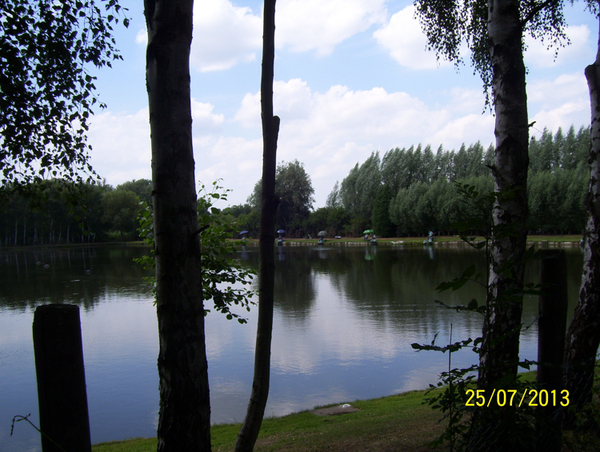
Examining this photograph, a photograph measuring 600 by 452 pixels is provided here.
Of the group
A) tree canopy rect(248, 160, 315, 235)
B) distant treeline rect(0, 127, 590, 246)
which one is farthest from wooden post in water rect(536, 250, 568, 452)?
tree canopy rect(248, 160, 315, 235)

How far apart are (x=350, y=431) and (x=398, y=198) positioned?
6385 cm

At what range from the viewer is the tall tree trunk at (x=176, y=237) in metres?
A: 2.15

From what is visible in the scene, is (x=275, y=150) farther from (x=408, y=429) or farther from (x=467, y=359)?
(x=467, y=359)

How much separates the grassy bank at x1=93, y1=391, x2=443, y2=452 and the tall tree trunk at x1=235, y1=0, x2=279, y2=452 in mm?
1809

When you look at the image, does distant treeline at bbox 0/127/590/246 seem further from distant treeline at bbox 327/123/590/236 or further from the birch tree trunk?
the birch tree trunk

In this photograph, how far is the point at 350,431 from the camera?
227 inches

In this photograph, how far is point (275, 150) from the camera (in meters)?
2.91

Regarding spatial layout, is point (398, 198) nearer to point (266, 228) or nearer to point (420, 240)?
point (420, 240)

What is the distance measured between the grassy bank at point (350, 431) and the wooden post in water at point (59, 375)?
3.30m

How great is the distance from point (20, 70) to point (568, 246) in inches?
2003

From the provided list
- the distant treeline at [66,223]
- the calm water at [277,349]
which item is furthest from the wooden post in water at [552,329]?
the distant treeline at [66,223]

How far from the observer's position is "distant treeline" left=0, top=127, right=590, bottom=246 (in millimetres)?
52125

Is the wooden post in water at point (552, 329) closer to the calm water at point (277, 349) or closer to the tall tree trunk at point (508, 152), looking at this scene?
the tall tree trunk at point (508, 152)
